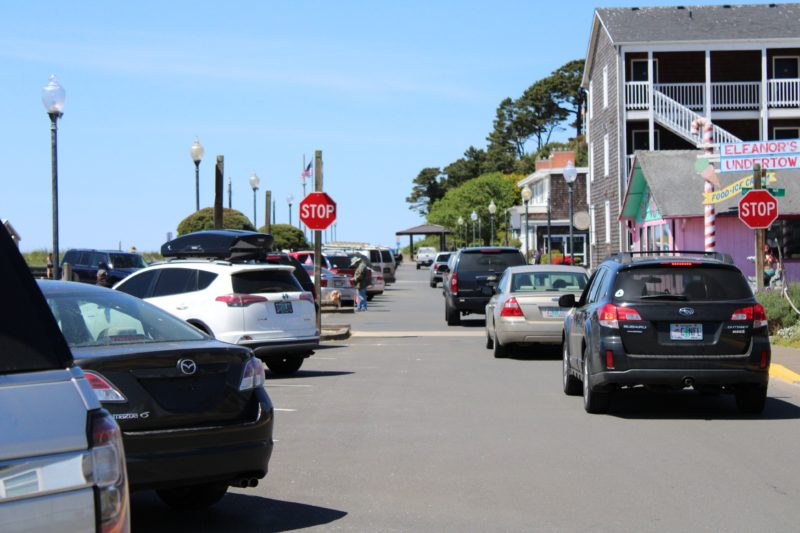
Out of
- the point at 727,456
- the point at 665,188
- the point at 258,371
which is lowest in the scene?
the point at 727,456

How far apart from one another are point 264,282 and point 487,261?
12.9 meters

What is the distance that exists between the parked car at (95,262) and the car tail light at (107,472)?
125 ft

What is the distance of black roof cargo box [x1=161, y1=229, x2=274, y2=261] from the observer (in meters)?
22.6

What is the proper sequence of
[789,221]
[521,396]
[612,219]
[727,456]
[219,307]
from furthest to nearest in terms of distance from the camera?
[612,219] < [789,221] < [219,307] < [521,396] < [727,456]

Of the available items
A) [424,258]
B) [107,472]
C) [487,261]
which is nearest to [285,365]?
[487,261]

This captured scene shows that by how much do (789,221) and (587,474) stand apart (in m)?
28.7

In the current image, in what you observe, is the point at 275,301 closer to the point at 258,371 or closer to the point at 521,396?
the point at 521,396

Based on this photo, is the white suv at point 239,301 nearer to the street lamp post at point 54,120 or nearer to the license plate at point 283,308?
the license plate at point 283,308

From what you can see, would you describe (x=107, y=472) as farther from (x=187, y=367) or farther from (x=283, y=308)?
(x=283, y=308)

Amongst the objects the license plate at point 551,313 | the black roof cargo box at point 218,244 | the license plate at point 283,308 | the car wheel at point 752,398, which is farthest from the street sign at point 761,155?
the car wheel at point 752,398

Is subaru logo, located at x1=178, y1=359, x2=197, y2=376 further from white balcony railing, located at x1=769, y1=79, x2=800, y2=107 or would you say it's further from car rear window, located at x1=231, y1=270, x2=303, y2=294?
white balcony railing, located at x1=769, y1=79, x2=800, y2=107

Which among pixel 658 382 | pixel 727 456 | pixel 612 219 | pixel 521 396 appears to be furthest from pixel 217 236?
pixel 612 219

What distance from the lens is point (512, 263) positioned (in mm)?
28359

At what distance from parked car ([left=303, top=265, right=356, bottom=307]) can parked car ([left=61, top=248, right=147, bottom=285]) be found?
8.04 meters
